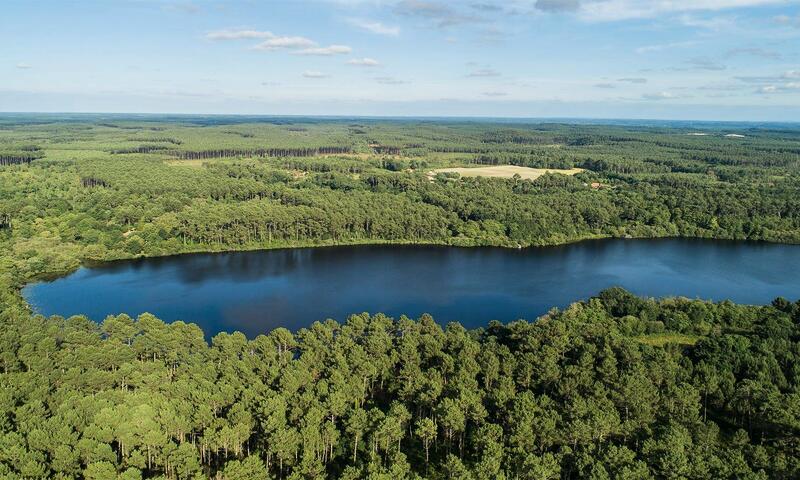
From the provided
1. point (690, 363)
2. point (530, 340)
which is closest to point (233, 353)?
point (530, 340)

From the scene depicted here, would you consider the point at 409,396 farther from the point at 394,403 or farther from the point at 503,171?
the point at 503,171

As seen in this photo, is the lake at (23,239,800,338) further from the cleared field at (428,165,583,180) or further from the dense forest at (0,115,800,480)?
the cleared field at (428,165,583,180)

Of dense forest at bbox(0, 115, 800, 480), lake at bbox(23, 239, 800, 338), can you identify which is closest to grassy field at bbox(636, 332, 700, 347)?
dense forest at bbox(0, 115, 800, 480)

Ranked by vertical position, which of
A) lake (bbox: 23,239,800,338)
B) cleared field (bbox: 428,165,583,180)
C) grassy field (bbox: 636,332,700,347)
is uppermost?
cleared field (bbox: 428,165,583,180)

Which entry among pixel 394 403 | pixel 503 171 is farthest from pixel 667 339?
pixel 503 171

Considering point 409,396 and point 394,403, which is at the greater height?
point 394,403

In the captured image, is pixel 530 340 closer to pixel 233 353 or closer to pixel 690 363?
pixel 690 363

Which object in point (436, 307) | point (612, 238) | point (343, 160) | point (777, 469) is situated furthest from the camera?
point (343, 160)
